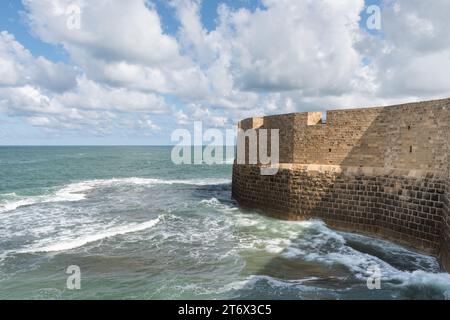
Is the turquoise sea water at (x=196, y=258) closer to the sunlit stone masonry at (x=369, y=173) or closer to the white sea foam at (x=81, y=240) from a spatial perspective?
the white sea foam at (x=81, y=240)

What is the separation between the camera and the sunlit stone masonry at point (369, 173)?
9.83 metres

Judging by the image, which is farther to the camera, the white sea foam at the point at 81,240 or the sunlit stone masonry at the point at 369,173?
the white sea foam at the point at 81,240

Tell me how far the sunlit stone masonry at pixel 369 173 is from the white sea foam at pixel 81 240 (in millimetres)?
5490

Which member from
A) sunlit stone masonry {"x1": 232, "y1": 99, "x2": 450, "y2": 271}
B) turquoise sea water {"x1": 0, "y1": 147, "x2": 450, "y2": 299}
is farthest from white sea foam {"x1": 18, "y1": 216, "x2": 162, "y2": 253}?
sunlit stone masonry {"x1": 232, "y1": 99, "x2": 450, "y2": 271}

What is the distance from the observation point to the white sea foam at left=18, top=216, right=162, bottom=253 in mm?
10727

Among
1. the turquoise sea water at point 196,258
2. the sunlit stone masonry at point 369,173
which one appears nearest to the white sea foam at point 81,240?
the turquoise sea water at point 196,258

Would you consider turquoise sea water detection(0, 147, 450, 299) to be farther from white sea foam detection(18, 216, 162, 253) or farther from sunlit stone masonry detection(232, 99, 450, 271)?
sunlit stone masonry detection(232, 99, 450, 271)

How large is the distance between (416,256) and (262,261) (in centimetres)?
432

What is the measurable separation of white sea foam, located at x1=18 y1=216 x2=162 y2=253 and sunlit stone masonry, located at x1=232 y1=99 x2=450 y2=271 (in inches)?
216

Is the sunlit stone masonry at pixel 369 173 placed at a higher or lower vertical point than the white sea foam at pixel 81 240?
higher

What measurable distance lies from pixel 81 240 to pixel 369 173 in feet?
33.0

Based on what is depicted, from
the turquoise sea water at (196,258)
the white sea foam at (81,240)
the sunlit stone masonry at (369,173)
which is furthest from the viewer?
the white sea foam at (81,240)

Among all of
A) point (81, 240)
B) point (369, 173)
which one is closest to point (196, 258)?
point (81, 240)
